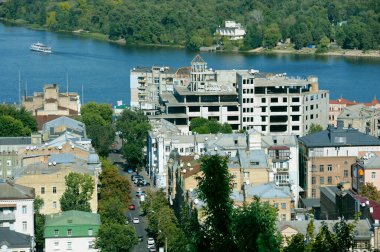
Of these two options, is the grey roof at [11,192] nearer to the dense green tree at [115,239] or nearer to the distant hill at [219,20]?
the dense green tree at [115,239]

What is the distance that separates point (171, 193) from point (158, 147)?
2.82 meters

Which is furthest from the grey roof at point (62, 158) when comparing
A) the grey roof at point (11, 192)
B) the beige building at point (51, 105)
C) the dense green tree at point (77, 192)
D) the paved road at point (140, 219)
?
the beige building at point (51, 105)

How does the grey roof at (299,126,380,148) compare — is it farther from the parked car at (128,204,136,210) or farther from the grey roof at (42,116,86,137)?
the grey roof at (42,116,86,137)

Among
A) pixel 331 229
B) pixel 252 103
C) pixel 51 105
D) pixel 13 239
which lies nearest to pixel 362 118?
pixel 252 103

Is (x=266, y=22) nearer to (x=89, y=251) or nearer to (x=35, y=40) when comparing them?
(x=35, y=40)

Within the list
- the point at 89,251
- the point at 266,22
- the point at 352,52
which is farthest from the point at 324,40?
the point at 89,251

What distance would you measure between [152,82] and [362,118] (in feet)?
18.7

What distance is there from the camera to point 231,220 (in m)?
6.43

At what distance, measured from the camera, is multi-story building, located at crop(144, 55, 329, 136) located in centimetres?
2428

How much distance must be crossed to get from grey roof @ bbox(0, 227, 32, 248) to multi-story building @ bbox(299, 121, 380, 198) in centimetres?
533

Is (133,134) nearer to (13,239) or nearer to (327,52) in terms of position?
(13,239)

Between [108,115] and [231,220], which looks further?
[108,115]

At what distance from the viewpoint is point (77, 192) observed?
50.8 ft

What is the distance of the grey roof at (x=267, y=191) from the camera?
14.4m
